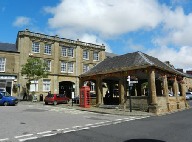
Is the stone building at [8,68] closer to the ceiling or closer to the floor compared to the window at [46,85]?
closer to the ceiling

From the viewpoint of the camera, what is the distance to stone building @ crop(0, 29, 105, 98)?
124ft

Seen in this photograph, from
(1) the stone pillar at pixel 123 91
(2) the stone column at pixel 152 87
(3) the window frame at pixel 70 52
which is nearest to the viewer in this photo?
(2) the stone column at pixel 152 87

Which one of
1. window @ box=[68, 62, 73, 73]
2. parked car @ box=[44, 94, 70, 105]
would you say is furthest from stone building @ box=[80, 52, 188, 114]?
window @ box=[68, 62, 73, 73]

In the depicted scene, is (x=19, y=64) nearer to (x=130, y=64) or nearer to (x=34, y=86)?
(x=34, y=86)

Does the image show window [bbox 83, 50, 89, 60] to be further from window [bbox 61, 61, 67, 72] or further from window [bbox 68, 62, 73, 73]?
window [bbox 61, 61, 67, 72]

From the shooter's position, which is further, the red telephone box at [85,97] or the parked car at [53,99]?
the parked car at [53,99]

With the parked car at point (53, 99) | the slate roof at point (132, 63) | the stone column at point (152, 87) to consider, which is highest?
the slate roof at point (132, 63)

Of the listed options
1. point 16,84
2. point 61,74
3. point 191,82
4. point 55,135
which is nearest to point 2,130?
point 55,135

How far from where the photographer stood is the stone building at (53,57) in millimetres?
37844

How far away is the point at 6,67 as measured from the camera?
37281 mm

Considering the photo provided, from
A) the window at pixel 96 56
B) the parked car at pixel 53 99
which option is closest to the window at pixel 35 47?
the parked car at pixel 53 99

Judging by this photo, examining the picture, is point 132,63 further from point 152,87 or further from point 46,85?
point 46,85

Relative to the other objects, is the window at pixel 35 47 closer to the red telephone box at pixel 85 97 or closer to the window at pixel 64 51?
the window at pixel 64 51

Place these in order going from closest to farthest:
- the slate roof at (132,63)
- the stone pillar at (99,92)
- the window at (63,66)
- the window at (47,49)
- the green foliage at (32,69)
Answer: the slate roof at (132,63)
the stone pillar at (99,92)
the green foliage at (32,69)
the window at (47,49)
the window at (63,66)
